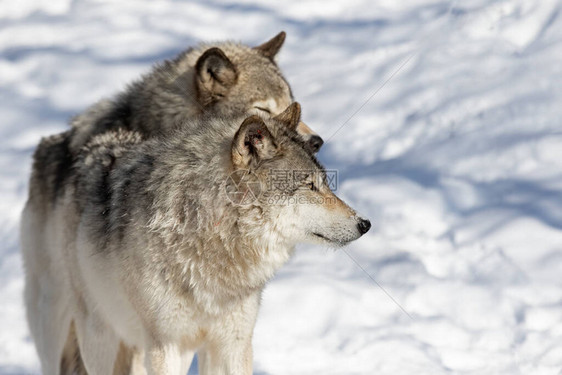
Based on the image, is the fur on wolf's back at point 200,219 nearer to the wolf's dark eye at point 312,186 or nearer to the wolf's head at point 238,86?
the wolf's dark eye at point 312,186

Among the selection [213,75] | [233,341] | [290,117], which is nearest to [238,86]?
[213,75]

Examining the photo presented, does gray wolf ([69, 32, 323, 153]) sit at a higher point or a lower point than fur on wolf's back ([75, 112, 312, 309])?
higher

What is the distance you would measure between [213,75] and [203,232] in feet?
5.37

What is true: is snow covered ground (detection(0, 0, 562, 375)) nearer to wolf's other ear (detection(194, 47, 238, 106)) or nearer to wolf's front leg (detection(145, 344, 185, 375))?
wolf's front leg (detection(145, 344, 185, 375))

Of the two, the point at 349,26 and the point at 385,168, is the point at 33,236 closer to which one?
the point at 385,168

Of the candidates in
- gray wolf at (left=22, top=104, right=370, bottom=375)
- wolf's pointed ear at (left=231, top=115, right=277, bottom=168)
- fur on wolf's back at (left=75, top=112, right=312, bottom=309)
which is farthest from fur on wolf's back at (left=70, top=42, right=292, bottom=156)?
wolf's pointed ear at (left=231, top=115, right=277, bottom=168)

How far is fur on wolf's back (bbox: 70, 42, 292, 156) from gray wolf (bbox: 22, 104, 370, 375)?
819mm

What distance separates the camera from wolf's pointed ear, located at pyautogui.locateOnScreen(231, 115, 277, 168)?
317 centimetres

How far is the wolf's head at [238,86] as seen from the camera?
450 centimetres

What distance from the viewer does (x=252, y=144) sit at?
10.6 ft

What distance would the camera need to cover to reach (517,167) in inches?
266

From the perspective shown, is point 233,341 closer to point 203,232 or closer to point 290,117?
point 203,232

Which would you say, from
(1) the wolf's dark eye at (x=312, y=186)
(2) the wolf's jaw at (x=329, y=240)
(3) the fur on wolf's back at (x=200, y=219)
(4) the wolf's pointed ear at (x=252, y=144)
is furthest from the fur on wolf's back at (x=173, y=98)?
(2) the wolf's jaw at (x=329, y=240)

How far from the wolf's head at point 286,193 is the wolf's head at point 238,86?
1.01m
